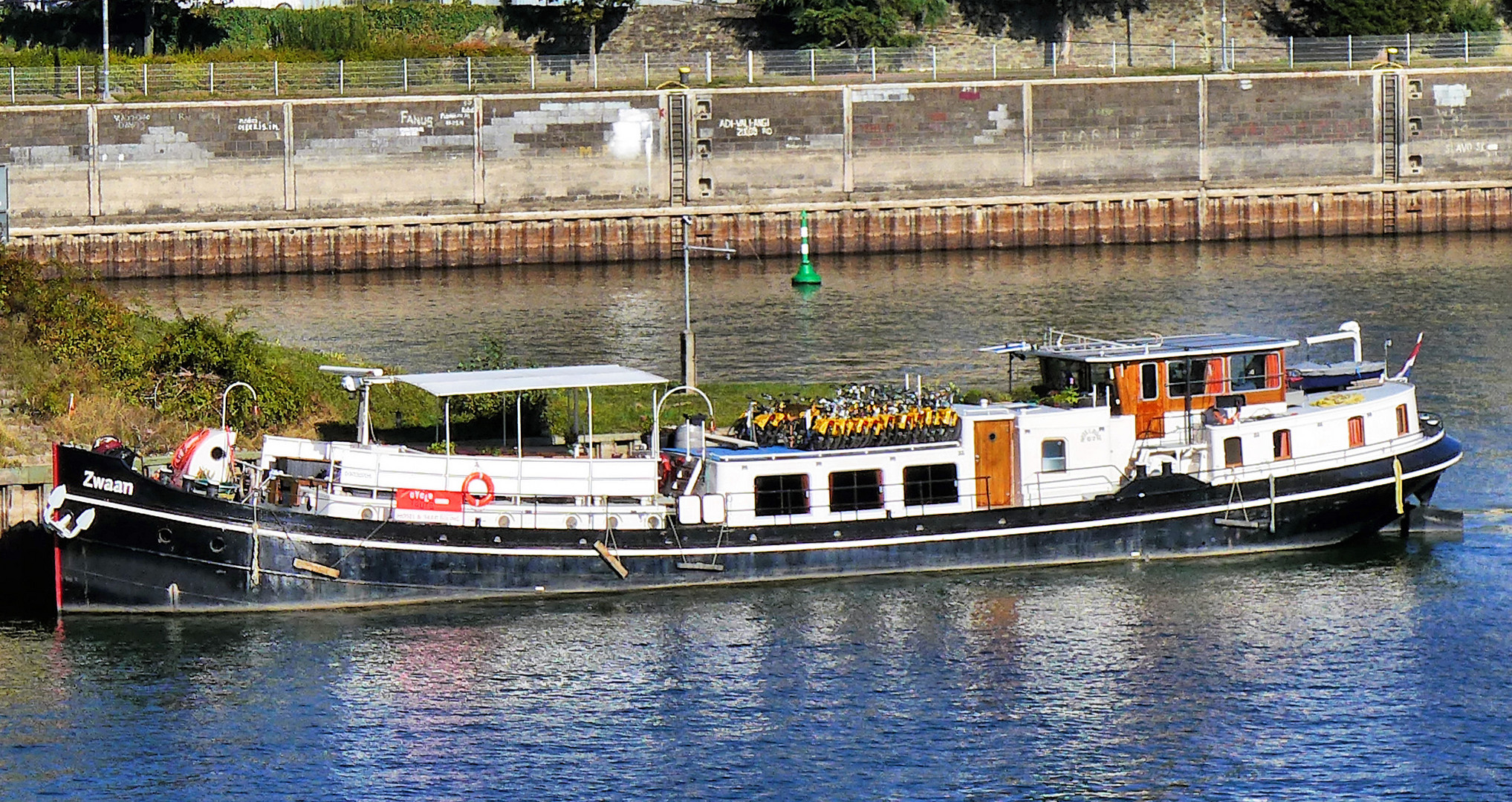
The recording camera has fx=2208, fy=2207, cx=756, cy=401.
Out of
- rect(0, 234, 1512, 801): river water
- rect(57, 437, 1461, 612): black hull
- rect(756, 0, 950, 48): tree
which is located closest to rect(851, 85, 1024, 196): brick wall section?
rect(756, 0, 950, 48): tree

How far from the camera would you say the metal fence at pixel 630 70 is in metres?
89.8

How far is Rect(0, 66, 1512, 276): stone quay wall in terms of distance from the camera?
87.8 meters

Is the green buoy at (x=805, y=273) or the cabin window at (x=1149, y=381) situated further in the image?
the green buoy at (x=805, y=273)

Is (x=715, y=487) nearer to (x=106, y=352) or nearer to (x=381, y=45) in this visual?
(x=106, y=352)

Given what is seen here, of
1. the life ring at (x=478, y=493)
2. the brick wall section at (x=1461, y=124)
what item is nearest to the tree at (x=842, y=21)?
the brick wall section at (x=1461, y=124)

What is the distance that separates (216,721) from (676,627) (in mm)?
8137

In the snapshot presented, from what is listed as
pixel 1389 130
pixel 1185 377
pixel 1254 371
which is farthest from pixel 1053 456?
pixel 1389 130

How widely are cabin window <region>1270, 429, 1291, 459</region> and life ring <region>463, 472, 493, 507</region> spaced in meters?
15.0

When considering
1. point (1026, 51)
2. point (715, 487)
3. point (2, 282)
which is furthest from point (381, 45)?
point (715, 487)

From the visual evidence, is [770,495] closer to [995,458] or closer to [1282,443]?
[995,458]

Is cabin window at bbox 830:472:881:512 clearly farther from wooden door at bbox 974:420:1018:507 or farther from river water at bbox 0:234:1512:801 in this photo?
wooden door at bbox 974:420:1018:507

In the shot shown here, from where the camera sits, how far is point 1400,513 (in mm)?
43188

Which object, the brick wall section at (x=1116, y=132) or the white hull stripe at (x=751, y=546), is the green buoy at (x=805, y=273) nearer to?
the brick wall section at (x=1116, y=132)

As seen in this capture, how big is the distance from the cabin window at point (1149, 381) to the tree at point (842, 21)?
61.8 meters
